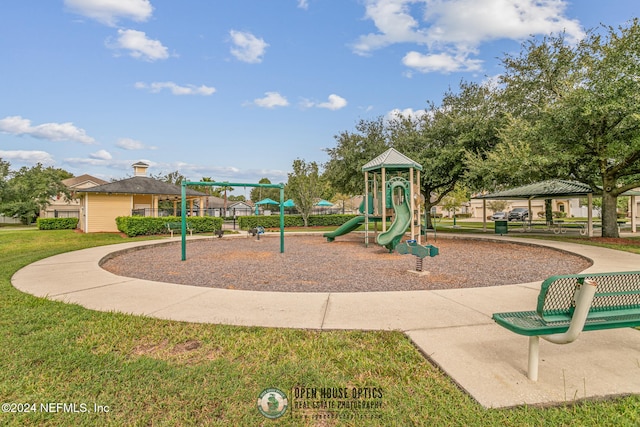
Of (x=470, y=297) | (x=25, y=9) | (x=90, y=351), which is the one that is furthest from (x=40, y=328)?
(x=25, y=9)

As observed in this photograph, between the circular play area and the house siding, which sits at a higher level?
the house siding

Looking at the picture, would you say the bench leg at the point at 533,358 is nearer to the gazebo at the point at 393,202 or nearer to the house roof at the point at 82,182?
the gazebo at the point at 393,202

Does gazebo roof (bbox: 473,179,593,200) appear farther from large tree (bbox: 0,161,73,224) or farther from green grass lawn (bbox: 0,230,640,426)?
large tree (bbox: 0,161,73,224)

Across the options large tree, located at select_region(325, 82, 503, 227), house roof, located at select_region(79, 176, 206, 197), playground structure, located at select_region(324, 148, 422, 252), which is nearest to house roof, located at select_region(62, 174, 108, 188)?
house roof, located at select_region(79, 176, 206, 197)

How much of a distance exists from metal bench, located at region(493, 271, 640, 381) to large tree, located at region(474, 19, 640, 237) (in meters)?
9.89

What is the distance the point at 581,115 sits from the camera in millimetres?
10234

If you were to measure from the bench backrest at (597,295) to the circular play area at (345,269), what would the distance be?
3.21 meters

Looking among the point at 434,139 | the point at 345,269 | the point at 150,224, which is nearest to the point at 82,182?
the point at 150,224

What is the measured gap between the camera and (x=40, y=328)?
3.46 meters

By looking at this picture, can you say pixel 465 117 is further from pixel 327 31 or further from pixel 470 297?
pixel 470 297

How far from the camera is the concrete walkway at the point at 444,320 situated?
2.34 m

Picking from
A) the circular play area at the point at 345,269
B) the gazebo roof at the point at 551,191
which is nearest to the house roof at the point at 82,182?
the circular play area at the point at 345,269

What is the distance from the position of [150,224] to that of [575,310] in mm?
19423

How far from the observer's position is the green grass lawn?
1.99 m
